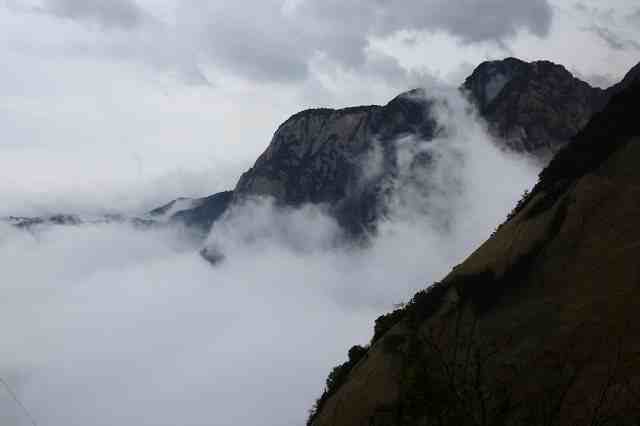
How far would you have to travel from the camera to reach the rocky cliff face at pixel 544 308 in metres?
37.2

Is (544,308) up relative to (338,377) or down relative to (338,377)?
down

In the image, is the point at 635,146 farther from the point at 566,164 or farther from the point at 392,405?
the point at 392,405

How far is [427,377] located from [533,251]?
68.0 feet

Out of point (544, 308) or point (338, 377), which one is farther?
point (338, 377)

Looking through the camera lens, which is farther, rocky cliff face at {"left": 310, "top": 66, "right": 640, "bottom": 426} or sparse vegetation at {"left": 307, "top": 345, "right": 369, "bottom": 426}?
sparse vegetation at {"left": 307, "top": 345, "right": 369, "bottom": 426}

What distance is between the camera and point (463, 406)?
1405cm

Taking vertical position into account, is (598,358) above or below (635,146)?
below

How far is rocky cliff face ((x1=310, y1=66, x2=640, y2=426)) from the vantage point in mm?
37219

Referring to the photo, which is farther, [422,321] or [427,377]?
[422,321]

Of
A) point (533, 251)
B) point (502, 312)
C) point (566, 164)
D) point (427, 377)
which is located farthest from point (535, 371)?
point (566, 164)

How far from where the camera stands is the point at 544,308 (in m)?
46.9

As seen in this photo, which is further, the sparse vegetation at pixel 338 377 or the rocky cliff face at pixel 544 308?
the sparse vegetation at pixel 338 377

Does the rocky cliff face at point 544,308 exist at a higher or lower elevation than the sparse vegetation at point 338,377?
lower

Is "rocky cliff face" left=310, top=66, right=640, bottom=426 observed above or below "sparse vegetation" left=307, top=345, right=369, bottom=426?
below
